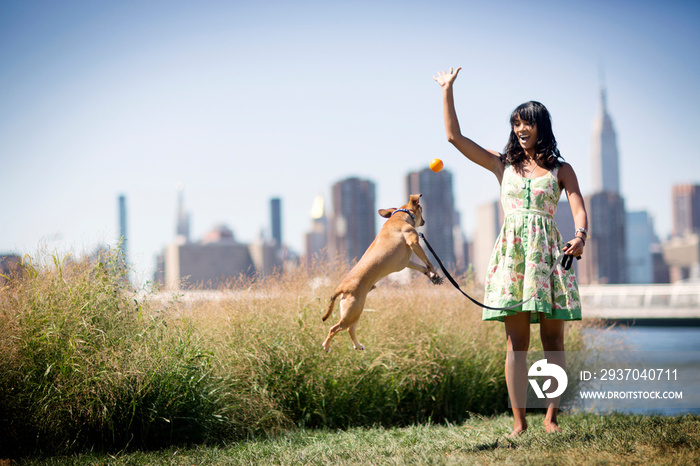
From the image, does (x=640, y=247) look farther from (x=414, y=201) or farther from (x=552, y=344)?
(x=414, y=201)

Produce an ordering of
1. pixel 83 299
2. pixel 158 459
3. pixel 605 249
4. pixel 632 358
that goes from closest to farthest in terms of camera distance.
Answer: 1. pixel 158 459
2. pixel 83 299
3. pixel 632 358
4. pixel 605 249

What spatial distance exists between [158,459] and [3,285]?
6.62 feet

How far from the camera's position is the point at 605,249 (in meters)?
79.1

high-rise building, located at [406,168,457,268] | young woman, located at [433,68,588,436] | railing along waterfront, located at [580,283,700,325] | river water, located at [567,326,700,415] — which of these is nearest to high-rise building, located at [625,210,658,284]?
railing along waterfront, located at [580,283,700,325]

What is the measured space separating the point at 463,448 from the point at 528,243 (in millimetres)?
1217

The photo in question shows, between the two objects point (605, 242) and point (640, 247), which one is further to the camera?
point (640, 247)

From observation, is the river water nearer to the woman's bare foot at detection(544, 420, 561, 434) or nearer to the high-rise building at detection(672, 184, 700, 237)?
the woman's bare foot at detection(544, 420, 561, 434)

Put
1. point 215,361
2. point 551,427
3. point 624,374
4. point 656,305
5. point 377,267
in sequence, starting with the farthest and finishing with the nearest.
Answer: point 656,305, point 624,374, point 215,361, point 551,427, point 377,267

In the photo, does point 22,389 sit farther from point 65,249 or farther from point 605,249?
point 605,249

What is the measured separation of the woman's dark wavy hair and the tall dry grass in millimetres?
2232

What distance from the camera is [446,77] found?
3354 millimetres

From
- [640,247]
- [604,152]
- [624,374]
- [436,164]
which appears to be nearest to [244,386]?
[436,164]

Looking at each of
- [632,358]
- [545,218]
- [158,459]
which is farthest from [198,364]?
[632,358]

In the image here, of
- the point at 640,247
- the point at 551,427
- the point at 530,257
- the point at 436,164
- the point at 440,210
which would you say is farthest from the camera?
the point at 640,247
